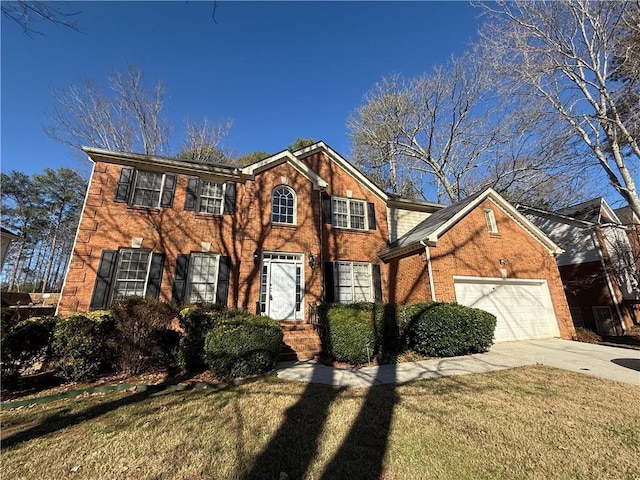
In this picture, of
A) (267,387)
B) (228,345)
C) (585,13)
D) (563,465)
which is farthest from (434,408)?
(585,13)

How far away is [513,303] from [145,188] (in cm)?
1483

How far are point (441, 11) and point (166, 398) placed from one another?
55.6ft

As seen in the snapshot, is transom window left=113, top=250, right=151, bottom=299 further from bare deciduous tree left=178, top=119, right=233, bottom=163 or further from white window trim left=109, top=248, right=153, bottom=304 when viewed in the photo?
bare deciduous tree left=178, top=119, right=233, bottom=163

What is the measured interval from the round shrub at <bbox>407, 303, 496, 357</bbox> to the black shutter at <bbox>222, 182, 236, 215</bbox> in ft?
25.2

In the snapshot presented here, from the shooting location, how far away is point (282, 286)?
33.6 feet

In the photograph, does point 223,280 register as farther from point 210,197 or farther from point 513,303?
point 513,303

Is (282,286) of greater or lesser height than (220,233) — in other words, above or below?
below

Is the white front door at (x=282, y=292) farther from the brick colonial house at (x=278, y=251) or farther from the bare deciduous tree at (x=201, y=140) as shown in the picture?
the bare deciduous tree at (x=201, y=140)

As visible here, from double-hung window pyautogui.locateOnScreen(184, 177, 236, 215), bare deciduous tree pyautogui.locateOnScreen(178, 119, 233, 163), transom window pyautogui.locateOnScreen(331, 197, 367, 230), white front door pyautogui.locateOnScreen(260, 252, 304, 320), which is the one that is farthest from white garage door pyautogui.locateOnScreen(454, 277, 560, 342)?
bare deciduous tree pyautogui.locateOnScreen(178, 119, 233, 163)

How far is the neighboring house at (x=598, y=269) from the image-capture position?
14844 millimetres

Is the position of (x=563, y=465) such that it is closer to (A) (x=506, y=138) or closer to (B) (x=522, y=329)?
(B) (x=522, y=329)

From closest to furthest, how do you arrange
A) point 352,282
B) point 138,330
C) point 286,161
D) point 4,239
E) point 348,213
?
point 138,330, point 286,161, point 352,282, point 348,213, point 4,239

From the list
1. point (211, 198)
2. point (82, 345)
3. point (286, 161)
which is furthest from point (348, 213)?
point (82, 345)

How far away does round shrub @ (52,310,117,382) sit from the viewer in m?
5.73
